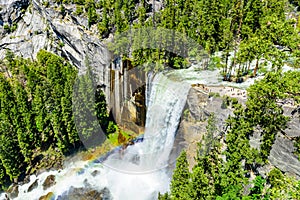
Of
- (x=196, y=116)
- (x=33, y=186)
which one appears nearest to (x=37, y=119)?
(x=33, y=186)

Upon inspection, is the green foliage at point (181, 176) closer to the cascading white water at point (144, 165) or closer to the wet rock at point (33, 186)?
the cascading white water at point (144, 165)

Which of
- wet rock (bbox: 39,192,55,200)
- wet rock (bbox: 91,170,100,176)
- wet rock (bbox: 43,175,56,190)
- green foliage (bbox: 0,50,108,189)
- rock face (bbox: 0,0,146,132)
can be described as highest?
rock face (bbox: 0,0,146,132)

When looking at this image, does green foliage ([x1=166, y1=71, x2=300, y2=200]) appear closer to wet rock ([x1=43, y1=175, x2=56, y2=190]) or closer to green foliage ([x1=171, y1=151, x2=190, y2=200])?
green foliage ([x1=171, y1=151, x2=190, y2=200])

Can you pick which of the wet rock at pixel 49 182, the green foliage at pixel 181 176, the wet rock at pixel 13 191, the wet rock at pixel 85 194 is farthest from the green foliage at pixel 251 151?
the wet rock at pixel 13 191

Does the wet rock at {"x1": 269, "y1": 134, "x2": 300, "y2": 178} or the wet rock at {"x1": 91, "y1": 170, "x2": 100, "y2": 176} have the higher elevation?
the wet rock at {"x1": 269, "y1": 134, "x2": 300, "y2": 178}

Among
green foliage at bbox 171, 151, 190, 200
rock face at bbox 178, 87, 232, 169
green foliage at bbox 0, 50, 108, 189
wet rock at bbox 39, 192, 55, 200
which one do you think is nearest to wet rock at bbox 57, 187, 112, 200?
wet rock at bbox 39, 192, 55, 200

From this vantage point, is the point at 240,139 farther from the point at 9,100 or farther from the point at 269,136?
the point at 9,100

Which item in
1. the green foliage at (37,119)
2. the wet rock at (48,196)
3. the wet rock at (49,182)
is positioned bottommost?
the wet rock at (48,196)
